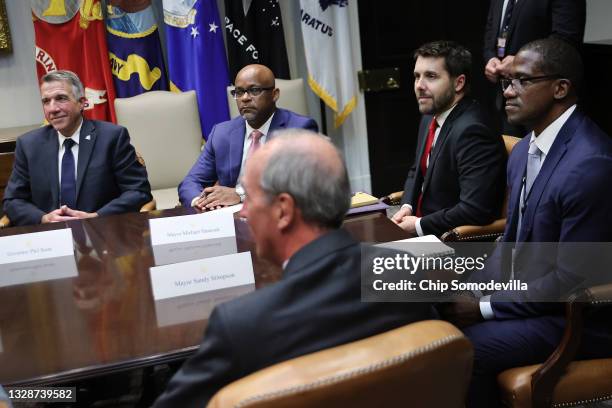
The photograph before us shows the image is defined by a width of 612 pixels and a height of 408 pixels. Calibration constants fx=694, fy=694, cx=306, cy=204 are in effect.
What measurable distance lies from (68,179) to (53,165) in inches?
3.8

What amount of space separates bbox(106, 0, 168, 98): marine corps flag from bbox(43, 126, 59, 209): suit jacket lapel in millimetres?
1609

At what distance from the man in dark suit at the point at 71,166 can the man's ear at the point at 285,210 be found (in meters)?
2.09

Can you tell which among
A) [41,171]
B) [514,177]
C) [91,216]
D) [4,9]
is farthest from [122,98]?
[514,177]

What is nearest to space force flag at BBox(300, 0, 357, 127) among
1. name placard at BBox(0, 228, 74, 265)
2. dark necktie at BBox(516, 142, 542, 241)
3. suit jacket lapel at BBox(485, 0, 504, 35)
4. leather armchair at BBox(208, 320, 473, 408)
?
suit jacket lapel at BBox(485, 0, 504, 35)

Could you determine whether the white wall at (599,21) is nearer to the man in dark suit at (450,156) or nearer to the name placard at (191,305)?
the man in dark suit at (450,156)

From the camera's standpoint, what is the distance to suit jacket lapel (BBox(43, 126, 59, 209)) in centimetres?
334

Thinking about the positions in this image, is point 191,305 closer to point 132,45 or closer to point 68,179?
point 68,179

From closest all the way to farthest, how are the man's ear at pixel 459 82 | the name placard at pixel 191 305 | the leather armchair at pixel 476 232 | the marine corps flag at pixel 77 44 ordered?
the name placard at pixel 191 305
the leather armchair at pixel 476 232
the man's ear at pixel 459 82
the marine corps flag at pixel 77 44

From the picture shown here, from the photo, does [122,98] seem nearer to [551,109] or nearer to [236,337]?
[551,109]

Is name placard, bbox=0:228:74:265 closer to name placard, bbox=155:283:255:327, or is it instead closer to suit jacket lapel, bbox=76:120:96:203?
name placard, bbox=155:283:255:327

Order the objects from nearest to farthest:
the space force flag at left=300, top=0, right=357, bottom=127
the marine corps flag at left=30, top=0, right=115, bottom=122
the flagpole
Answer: the marine corps flag at left=30, top=0, right=115, bottom=122
the space force flag at left=300, top=0, right=357, bottom=127
the flagpole

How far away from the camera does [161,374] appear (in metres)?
2.98

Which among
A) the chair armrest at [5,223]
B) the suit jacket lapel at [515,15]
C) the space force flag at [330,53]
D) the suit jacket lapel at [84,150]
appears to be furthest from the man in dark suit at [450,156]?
the space force flag at [330,53]

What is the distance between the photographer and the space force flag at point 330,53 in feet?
16.8
